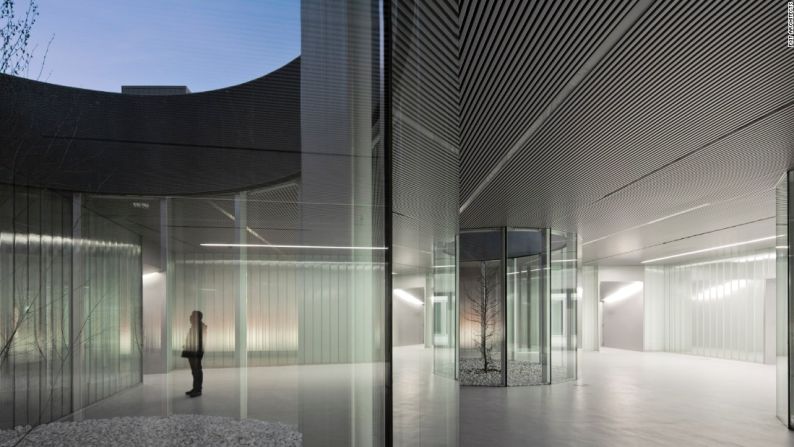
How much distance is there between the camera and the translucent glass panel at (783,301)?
27.2 feet

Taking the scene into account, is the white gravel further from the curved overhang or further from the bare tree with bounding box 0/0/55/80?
the bare tree with bounding box 0/0/55/80

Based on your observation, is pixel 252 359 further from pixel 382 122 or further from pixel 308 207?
pixel 382 122

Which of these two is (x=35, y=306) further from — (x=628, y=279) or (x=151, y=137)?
(x=628, y=279)

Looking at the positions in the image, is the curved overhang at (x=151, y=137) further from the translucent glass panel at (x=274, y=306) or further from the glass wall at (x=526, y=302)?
the glass wall at (x=526, y=302)

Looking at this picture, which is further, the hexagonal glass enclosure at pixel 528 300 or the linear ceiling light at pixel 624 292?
the linear ceiling light at pixel 624 292

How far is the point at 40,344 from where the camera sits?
229cm

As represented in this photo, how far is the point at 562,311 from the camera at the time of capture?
1398cm

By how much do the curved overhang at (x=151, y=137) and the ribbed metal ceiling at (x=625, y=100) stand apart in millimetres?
1731

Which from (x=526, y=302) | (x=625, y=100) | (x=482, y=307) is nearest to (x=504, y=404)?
(x=526, y=302)

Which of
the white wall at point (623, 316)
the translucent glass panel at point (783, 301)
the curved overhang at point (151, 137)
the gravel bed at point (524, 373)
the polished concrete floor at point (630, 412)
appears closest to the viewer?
the curved overhang at point (151, 137)

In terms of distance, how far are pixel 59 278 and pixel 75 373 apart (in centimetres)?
38

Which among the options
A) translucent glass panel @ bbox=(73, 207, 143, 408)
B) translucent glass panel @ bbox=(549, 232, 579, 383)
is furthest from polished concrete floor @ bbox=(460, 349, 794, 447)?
translucent glass panel @ bbox=(73, 207, 143, 408)

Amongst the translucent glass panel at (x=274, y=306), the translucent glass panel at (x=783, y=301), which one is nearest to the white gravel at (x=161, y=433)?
the translucent glass panel at (x=274, y=306)

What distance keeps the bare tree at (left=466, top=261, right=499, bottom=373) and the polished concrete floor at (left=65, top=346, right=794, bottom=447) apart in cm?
238
